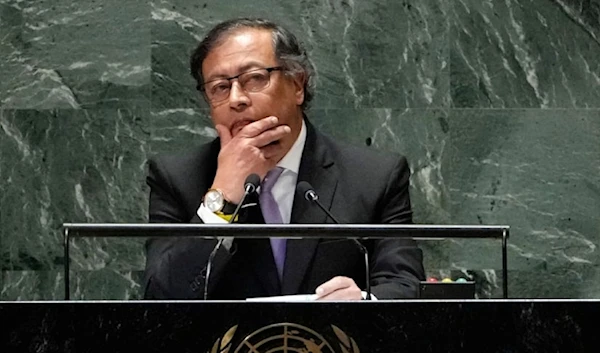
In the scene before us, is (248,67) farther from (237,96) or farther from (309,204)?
(309,204)

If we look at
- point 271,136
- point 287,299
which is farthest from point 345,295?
point 271,136

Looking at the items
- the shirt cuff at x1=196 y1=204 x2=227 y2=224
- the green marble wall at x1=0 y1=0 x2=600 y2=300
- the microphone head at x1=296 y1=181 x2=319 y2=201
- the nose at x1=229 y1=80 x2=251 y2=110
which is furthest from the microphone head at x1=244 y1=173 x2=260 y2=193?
the green marble wall at x1=0 y1=0 x2=600 y2=300

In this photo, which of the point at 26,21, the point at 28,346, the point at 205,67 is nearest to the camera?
the point at 28,346

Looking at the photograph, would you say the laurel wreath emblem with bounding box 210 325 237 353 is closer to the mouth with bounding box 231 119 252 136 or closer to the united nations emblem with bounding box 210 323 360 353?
the united nations emblem with bounding box 210 323 360 353

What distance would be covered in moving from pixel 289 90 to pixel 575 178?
4.81 ft

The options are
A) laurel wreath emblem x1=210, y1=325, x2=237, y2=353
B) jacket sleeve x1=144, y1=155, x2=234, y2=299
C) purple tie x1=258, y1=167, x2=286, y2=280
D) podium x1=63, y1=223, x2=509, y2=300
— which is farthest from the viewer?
purple tie x1=258, y1=167, x2=286, y2=280

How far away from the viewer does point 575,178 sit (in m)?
4.60

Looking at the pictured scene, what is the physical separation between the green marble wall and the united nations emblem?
2.41 meters

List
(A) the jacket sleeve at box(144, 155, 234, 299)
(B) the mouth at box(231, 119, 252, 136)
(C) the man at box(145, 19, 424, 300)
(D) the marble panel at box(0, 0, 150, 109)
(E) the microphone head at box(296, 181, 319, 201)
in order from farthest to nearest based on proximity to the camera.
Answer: (D) the marble panel at box(0, 0, 150, 109), (B) the mouth at box(231, 119, 252, 136), (C) the man at box(145, 19, 424, 300), (A) the jacket sleeve at box(144, 155, 234, 299), (E) the microphone head at box(296, 181, 319, 201)

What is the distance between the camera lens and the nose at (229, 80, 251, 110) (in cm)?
352

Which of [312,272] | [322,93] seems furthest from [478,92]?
[312,272]

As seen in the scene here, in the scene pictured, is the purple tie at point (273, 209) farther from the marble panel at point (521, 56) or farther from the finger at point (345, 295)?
the marble panel at point (521, 56)

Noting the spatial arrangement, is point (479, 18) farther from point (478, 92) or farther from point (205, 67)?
point (205, 67)

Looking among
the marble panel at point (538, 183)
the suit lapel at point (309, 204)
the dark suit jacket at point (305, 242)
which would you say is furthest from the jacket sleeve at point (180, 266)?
the marble panel at point (538, 183)
